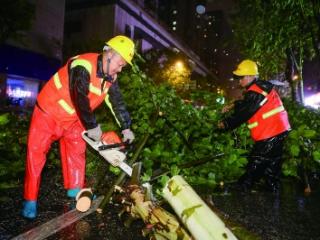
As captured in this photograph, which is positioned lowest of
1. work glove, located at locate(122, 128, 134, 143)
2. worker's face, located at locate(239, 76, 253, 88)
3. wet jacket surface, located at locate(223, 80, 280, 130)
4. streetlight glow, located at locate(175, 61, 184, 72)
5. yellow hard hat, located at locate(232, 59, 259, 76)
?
work glove, located at locate(122, 128, 134, 143)

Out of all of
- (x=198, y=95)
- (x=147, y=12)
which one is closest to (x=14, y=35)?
(x=198, y=95)

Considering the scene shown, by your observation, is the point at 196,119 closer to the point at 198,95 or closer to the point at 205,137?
the point at 205,137

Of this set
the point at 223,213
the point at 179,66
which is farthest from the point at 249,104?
the point at 179,66

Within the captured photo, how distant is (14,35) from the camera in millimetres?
17891

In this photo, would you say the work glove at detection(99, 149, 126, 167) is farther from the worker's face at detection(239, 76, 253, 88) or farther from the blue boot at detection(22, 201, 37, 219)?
the worker's face at detection(239, 76, 253, 88)

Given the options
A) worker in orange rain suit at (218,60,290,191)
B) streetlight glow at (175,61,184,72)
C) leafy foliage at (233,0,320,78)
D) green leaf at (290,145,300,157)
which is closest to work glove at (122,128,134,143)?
worker in orange rain suit at (218,60,290,191)

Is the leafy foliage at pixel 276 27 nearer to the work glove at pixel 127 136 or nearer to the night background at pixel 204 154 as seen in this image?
the night background at pixel 204 154

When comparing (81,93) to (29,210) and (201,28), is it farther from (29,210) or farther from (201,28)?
(201,28)

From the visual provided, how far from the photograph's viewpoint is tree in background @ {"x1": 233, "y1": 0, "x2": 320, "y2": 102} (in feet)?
38.7

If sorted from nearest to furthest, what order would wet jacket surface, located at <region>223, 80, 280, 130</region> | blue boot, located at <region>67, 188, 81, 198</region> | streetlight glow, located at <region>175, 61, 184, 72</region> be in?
1. blue boot, located at <region>67, 188, 81, 198</region>
2. wet jacket surface, located at <region>223, 80, 280, 130</region>
3. streetlight glow, located at <region>175, 61, 184, 72</region>

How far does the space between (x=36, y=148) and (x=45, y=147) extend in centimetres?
10

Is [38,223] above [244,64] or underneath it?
underneath

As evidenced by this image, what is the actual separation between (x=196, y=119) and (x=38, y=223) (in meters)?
3.24

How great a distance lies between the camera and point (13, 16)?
1709 cm
